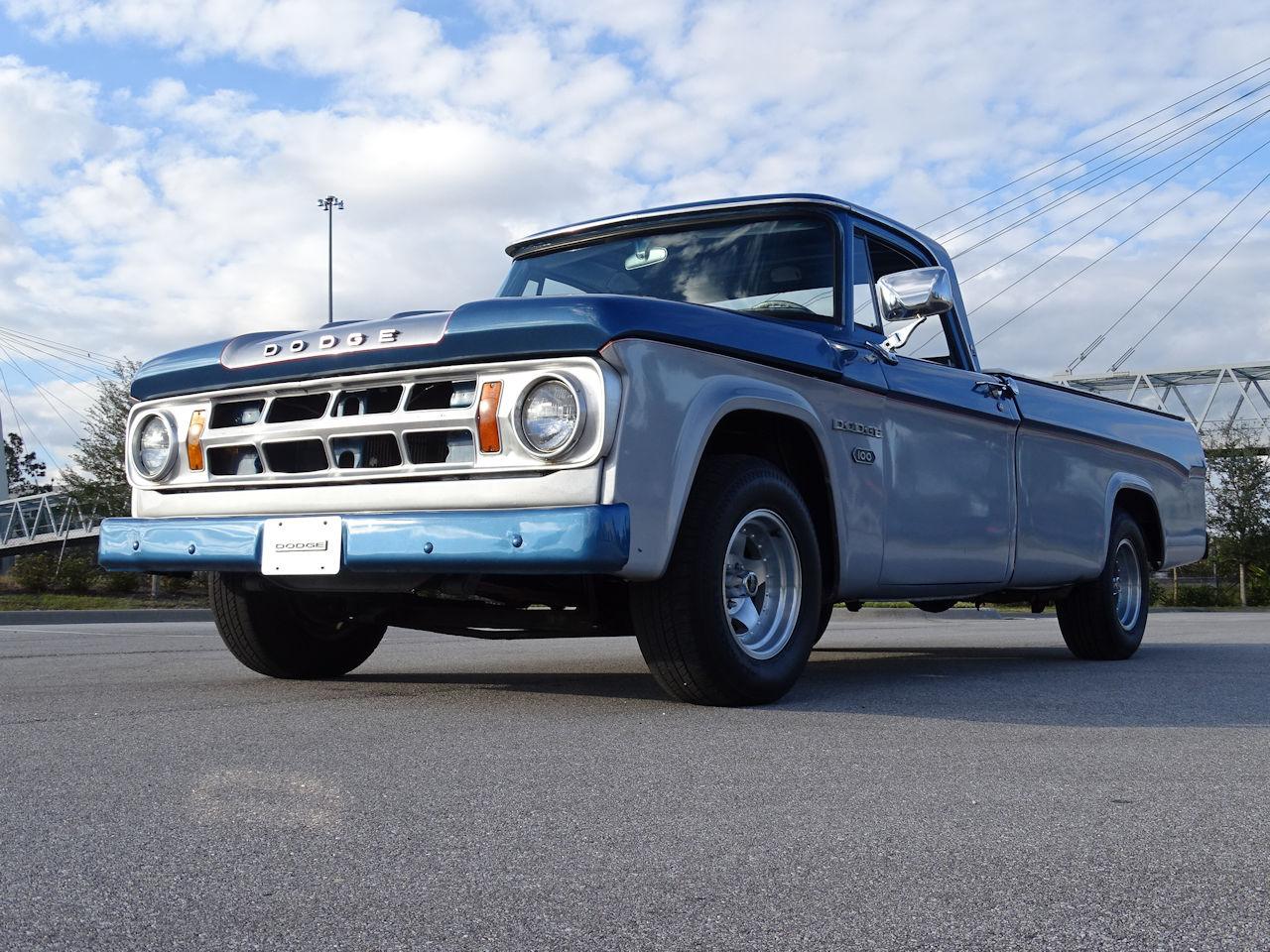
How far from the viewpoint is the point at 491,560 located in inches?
156

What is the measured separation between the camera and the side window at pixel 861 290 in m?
5.57

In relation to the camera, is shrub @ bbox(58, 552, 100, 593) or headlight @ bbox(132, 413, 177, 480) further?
shrub @ bbox(58, 552, 100, 593)

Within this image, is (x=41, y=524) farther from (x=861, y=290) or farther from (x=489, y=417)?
(x=489, y=417)

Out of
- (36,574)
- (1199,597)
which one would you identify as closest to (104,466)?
(36,574)

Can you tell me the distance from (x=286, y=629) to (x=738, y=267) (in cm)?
234

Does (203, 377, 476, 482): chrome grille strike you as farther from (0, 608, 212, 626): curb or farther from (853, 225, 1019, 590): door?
(0, 608, 212, 626): curb

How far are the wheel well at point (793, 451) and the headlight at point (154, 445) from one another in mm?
1940

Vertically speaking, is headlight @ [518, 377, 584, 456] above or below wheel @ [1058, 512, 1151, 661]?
above

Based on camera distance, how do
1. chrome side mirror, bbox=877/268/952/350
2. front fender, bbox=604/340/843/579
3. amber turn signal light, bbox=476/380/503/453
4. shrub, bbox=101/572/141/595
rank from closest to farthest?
1. front fender, bbox=604/340/843/579
2. amber turn signal light, bbox=476/380/503/453
3. chrome side mirror, bbox=877/268/952/350
4. shrub, bbox=101/572/141/595

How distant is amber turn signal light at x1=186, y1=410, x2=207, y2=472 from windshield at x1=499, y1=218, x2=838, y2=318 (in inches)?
55.3

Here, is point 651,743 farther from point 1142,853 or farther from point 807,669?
point 807,669

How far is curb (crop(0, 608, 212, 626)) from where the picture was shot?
1584 cm

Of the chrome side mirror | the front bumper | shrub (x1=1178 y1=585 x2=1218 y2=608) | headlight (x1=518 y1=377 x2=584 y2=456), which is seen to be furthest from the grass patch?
shrub (x1=1178 y1=585 x2=1218 y2=608)

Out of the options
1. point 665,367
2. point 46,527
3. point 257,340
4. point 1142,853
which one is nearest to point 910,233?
point 665,367
